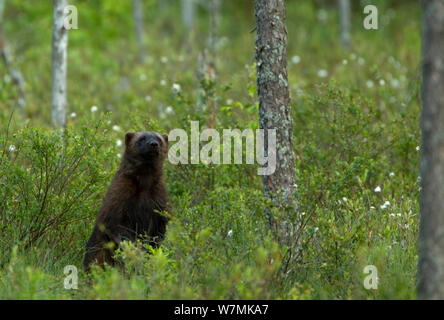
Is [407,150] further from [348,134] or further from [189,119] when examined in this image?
[189,119]

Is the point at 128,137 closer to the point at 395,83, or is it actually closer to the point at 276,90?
the point at 276,90

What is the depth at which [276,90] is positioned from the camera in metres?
5.61

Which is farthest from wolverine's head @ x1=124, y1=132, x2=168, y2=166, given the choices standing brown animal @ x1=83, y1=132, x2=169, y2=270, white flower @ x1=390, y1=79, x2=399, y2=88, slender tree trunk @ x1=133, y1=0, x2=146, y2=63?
slender tree trunk @ x1=133, y1=0, x2=146, y2=63

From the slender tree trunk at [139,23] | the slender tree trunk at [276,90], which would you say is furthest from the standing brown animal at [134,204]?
the slender tree trunk at [139,23]

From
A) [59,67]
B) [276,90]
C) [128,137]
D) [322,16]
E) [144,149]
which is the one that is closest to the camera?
[276,90]

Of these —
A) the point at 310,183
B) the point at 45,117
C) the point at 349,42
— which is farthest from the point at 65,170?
the point at 349,42

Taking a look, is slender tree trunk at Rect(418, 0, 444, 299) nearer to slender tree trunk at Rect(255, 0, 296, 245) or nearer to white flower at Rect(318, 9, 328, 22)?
slender tree trunk at Rect(255, 0, 296, 245)

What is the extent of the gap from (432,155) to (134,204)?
11.4 feet

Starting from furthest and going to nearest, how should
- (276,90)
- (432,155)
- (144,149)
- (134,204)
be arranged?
(144,149)
(134,204)
(276,90)
(432,155)

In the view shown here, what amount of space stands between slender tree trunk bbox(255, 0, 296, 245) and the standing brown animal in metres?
1.37

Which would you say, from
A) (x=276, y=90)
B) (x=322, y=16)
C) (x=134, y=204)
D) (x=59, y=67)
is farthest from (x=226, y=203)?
(x=322, y=16)

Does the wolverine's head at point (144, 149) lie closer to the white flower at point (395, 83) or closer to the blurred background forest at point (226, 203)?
the blurred background forest at point (226, 203)

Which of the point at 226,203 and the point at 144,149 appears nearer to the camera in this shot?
the point at 226,203

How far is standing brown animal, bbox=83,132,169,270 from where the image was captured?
621 centimetres
